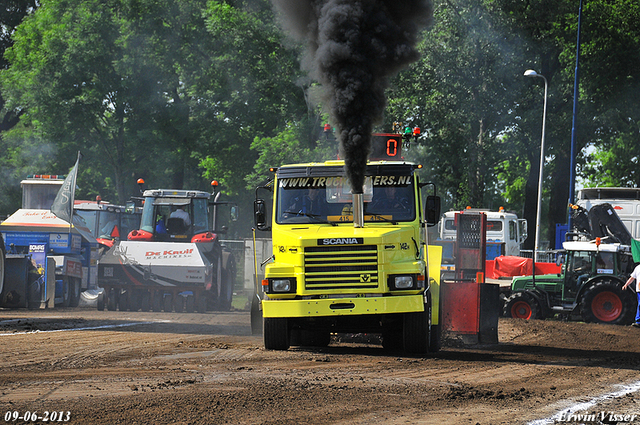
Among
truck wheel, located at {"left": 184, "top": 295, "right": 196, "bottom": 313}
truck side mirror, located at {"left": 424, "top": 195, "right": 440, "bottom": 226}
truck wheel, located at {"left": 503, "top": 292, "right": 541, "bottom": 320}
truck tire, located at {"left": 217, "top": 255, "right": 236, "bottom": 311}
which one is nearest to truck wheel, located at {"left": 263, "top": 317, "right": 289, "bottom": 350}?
truck side mirror, located at {"left": 424, "top": 195, "right": 440, "bottom": 226}

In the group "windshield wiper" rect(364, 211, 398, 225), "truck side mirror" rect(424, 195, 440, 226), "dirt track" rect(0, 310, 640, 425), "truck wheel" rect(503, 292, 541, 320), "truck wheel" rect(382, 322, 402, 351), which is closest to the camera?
"dirt track" rect(0, 310, 640, 425)

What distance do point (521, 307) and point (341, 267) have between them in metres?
11.5

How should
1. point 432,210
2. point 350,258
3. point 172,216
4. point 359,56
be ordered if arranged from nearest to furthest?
point 350,258, point 432,210, point 359,56, point 172,216

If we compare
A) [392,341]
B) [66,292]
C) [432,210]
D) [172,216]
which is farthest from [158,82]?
[432,210]

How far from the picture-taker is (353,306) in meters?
10.8

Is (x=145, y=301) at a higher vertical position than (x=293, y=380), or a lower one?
lower

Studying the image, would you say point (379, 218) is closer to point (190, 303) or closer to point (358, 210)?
point (358, 210)

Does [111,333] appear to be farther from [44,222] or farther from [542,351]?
[44,222]

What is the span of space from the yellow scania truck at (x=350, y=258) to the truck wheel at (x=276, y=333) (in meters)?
0.01

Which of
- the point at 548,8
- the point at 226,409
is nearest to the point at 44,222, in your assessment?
the point at 226,409

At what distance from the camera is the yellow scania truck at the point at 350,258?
10891mm

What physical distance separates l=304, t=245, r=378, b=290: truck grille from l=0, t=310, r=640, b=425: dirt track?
1010 mm

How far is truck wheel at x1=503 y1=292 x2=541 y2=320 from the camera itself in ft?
69.0

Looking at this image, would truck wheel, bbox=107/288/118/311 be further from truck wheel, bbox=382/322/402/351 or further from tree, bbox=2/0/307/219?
tree, bbox=2/0/307/219
